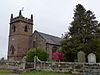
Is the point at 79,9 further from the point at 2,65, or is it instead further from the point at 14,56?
the point at 14,56

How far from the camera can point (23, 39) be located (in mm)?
52688

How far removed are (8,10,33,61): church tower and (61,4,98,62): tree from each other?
19467mm

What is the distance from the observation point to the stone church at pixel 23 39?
49.9 m

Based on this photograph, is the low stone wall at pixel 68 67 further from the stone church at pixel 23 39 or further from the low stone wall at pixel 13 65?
the stone church at pixel 23 39

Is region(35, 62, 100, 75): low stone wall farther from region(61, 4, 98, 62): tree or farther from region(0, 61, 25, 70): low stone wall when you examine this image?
region(61, 4, 98, 62): tree

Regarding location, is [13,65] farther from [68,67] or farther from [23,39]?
[23,39]

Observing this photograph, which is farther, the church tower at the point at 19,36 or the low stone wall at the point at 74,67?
the church tower at the point at 19,36

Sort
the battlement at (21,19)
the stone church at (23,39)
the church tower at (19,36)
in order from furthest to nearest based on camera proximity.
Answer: the battlement at (21,19)
the church tower at (19,36)
the stone church at (23,39)

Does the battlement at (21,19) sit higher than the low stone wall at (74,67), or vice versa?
the battlement at (21,19)

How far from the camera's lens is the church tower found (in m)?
51.2

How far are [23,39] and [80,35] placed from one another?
22649 millimetres

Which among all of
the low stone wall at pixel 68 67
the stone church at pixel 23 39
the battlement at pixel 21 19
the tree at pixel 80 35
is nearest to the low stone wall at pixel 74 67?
the low stone wall at pixel 68 67

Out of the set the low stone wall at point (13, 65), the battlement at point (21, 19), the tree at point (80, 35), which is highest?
the battlement at point (21, 19)

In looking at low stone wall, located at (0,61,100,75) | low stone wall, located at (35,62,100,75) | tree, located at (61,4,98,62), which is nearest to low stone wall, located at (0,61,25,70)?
low stone wall, located at (0,61,100,75)
